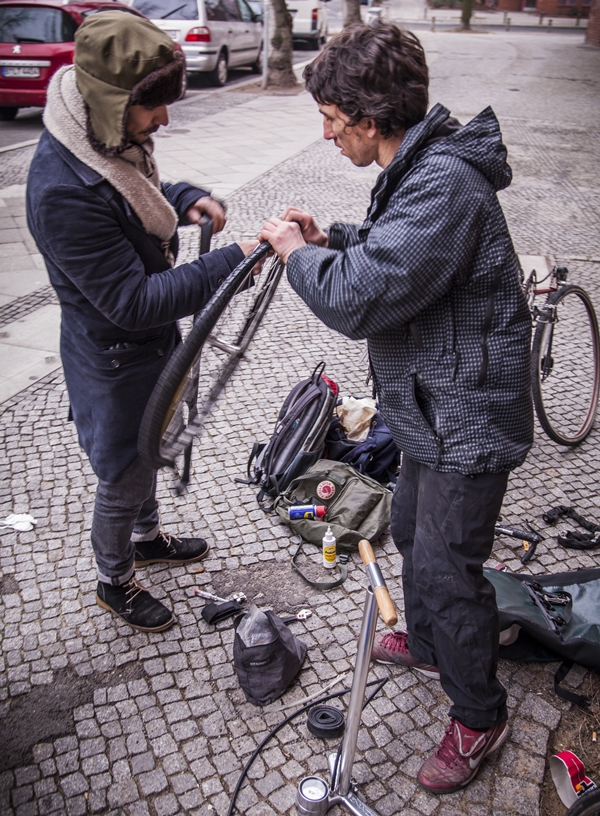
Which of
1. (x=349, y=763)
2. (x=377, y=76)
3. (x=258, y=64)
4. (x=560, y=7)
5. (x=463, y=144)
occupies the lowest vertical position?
(x=349, y=763)

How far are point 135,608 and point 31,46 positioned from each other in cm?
1036

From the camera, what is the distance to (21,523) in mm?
3410

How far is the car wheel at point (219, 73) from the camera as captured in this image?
14898 millimetres

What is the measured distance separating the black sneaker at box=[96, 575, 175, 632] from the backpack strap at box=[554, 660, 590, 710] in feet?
4.83

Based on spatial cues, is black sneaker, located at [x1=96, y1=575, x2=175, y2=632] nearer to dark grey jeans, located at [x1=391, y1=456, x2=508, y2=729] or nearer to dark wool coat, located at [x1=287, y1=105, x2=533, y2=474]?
dark grey jeans, located at [x1=391, y1=456, x2=508, y2=729]

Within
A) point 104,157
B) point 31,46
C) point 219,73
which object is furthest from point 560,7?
point 104,157

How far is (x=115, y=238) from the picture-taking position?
6.90 ft

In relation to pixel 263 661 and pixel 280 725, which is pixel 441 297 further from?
pixel 280 725

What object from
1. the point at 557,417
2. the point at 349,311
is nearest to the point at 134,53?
the point at 349,311

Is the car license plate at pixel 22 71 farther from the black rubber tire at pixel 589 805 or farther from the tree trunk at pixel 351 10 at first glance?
the tree trunk at pixel 351 10

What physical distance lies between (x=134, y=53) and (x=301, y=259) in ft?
2.31

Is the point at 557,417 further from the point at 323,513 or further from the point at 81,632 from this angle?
the point at 81,632

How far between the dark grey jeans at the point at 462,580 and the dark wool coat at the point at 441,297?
92 mm

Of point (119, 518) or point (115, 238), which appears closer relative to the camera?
point (115, 238)
